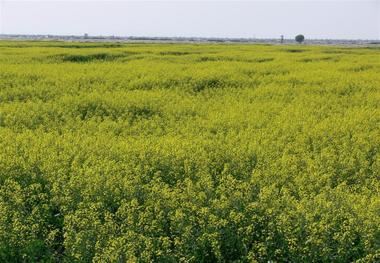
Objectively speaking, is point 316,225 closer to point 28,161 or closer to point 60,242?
point 60,242

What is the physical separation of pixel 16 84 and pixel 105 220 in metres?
12.0

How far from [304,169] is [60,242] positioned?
4046 millimetres

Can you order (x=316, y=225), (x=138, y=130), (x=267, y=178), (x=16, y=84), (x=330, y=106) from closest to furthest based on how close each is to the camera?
(x=316, y=225) → (x=267, y=178) → (x=138, y=130) → (x=330, y=106) → (x=16, y=84)

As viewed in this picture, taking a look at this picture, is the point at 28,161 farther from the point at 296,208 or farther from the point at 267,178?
the point at 296,208

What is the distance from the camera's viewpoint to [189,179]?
6887mm

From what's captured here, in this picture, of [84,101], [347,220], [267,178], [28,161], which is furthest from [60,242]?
[84,101]

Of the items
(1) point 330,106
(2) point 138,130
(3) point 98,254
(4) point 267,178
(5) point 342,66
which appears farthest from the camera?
(5) point 342,66

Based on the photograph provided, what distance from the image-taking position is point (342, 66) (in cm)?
2353

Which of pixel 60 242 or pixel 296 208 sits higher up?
pixel 296 208

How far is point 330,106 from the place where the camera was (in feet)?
43.9

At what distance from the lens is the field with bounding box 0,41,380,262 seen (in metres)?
Result: 5.55

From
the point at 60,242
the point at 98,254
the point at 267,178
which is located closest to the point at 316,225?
the point at 267,178

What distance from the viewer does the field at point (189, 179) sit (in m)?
5.55

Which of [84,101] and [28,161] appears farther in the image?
[84,101]
